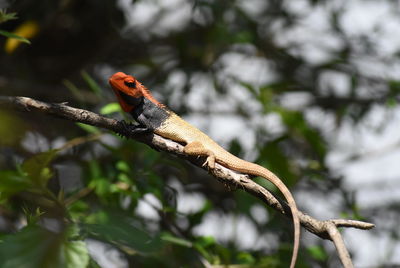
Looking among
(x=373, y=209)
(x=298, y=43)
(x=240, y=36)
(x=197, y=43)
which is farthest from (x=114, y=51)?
(x=373, y=209)

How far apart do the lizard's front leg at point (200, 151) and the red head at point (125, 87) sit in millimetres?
910

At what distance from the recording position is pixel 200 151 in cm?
520

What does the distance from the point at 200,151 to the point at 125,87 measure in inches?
44.9

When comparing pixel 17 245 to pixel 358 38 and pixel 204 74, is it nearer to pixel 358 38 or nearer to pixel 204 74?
pixel 204 74

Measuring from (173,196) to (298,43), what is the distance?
13.8 feet

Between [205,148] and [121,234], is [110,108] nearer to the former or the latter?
[205,148]

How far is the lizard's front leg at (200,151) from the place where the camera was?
4.97 metres

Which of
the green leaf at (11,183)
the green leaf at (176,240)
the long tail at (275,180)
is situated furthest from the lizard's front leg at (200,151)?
the green leaf at (11,183)

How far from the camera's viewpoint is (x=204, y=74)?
7.87m

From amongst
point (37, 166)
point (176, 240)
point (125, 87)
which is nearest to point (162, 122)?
point (125, 87)

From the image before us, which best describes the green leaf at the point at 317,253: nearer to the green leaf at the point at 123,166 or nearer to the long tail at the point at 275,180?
the long tail at the point at 275,180

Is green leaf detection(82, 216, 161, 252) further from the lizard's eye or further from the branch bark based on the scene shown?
the lizard's eye

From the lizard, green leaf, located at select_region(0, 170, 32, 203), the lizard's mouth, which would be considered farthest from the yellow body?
green leaf, located at select_region(0, 170, 32, 203)

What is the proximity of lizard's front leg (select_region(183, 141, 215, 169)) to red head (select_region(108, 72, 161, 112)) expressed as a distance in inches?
35.8
